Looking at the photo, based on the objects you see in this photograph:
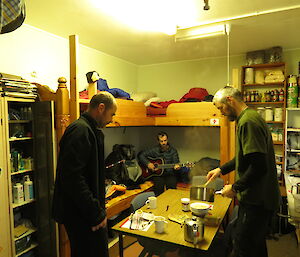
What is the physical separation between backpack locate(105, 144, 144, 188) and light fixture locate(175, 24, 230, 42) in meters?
1.77

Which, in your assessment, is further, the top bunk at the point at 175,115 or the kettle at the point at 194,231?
the top bunk at the point at 175,115

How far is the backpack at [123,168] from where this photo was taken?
3373mm

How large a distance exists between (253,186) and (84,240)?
1179mm

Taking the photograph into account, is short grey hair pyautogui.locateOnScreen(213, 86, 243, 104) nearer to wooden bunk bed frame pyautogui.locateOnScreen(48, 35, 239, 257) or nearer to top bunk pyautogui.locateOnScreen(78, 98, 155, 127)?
wooden bunk bed frame pyautogui.locateOnScreen(48, 35, 239, 257)

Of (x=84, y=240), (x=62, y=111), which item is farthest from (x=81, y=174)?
(x=62, y=111)

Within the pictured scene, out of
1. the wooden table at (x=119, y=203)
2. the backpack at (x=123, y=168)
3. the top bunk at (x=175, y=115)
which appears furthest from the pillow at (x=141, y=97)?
the wooden table at (x=119, y=203)

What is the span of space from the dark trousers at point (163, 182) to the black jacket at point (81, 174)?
2114mm

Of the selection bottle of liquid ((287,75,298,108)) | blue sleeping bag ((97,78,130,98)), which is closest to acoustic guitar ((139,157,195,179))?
blue sleeping bag ((97,78,130,98))

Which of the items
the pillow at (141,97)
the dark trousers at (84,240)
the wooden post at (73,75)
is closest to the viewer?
the dark trousers at (84,240)

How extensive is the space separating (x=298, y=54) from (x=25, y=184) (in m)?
3.96

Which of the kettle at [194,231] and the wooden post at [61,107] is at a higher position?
the wooden post at [61,107]

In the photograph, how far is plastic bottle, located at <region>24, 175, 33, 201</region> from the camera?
→ 235cm

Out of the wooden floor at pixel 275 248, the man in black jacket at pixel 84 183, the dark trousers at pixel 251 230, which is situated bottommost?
the wooden floor at pixel 275 248

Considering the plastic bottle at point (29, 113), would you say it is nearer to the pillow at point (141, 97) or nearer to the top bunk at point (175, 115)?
the top bunk at point (175, 115)
